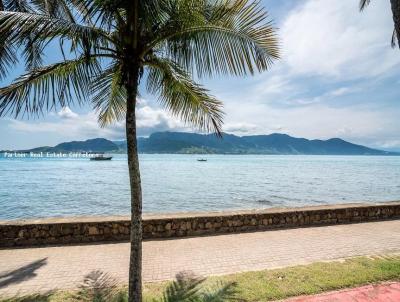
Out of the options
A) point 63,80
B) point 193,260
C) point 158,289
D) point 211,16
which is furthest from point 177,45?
point 193,260

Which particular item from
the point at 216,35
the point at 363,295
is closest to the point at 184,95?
the point at 216,35

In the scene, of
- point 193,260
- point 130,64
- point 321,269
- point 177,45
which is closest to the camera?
point 130,64

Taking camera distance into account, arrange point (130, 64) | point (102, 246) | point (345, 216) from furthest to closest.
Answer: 1. point (345, 216)
2. point (102, 246)
3. point (130, 64)

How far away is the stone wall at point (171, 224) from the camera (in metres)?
8.27

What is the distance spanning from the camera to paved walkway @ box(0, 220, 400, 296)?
6156mm

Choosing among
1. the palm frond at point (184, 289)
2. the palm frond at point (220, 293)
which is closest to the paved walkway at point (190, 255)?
the palm frond at point (184, 289)

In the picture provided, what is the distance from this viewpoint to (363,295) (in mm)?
5086

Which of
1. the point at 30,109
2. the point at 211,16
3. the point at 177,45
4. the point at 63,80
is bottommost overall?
the point at 30,109

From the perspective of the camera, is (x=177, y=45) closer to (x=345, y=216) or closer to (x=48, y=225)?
(x=48, y=225)

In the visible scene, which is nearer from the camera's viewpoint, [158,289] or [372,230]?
[158,289]

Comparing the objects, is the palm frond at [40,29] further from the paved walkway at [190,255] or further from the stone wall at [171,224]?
the stone wall at [171,224]

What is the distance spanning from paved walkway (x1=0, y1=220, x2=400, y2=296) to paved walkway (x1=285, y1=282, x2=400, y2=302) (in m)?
1.64

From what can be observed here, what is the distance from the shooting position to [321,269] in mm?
6254

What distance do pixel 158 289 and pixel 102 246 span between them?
3277mm
